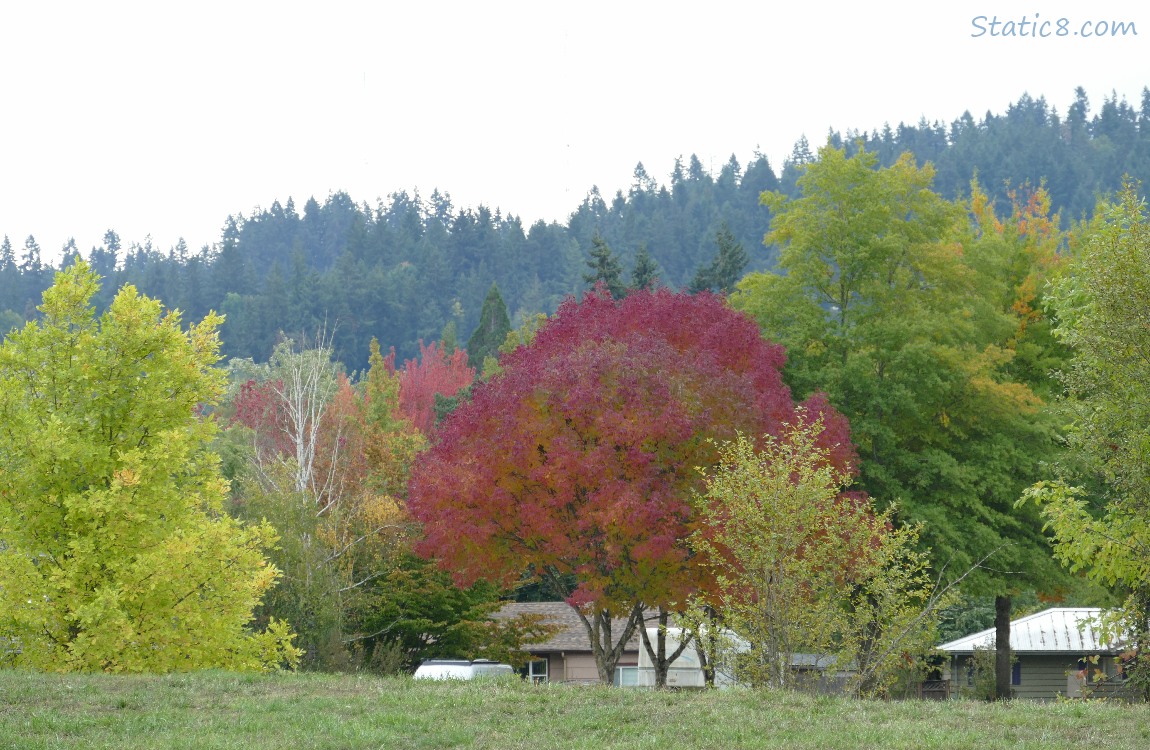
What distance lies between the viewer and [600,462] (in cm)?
2164

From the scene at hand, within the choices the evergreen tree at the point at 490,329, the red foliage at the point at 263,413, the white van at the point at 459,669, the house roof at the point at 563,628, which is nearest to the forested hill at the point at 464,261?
the evergreen tree at the point at 490,329

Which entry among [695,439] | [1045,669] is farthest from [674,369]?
[1045,669]

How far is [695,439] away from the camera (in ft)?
72.9

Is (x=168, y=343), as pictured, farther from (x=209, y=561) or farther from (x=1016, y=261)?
(x=1016, y=261)

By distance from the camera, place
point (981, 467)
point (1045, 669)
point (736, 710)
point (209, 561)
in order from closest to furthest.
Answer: point (736, 710)
point (209, 561)
point (981, 467)
point (1045, 669)

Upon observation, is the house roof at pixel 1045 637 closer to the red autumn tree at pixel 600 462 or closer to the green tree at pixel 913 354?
the green tree at pixel 913 354

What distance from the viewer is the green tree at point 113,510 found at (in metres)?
19.8

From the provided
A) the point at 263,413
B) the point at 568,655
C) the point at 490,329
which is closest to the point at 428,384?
the point at 490,329

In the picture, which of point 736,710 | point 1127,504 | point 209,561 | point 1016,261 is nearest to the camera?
point 736,710

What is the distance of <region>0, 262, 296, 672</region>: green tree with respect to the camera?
778 inches

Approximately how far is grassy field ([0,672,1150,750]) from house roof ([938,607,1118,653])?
1004 inches

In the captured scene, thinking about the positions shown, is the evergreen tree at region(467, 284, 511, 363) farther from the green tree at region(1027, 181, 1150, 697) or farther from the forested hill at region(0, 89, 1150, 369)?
the green tree at region(1027, 181, 1150, 697)

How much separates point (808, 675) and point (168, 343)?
12.5 m

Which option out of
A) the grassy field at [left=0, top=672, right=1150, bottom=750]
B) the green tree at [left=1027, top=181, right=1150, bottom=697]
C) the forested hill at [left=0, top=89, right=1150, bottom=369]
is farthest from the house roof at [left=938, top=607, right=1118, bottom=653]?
the forested hill at [left=0, top=89, right=1150, bottom=369]
